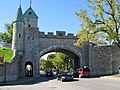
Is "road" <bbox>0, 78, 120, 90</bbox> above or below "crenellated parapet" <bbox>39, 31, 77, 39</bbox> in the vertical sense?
below

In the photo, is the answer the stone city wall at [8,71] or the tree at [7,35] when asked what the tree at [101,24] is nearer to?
the stone city wall at [8,71]

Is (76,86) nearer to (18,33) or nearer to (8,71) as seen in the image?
(8,71)

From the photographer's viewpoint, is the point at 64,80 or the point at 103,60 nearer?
the point at 64,80

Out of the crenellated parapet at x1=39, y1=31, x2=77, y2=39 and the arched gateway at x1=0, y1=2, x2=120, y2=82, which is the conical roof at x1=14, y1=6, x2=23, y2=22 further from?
the crenellated parapet at x1=39, y1=31, x2=77, y2=39

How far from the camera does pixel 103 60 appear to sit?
52.4 meters

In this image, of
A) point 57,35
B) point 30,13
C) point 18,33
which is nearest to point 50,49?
point 57,35

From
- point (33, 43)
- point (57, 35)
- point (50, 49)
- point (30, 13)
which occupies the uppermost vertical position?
point (30, 13)

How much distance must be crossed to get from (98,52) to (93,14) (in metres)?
17.3

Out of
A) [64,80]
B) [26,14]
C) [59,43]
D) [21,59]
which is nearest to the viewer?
[64,80]

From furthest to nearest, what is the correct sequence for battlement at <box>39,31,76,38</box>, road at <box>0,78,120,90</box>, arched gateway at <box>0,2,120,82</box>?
battlement at <box>39,31,76,38</box>, arched gateway at <box>0,2,120,82</box>, road at <box>0,78,120,90</box>

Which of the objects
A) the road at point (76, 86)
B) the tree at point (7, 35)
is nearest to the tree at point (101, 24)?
the road at point (76, 86)

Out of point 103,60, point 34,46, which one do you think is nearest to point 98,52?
point 103,60

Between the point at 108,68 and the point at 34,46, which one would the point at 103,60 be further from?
the point at 34,46

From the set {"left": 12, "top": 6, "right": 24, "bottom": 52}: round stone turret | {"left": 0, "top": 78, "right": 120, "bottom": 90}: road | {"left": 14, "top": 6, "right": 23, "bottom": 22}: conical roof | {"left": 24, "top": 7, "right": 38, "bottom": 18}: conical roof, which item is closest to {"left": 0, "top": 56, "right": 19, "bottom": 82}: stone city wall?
{"left": 12, "top": 6, "right": 24, "bottom": 52}: round stone turret
